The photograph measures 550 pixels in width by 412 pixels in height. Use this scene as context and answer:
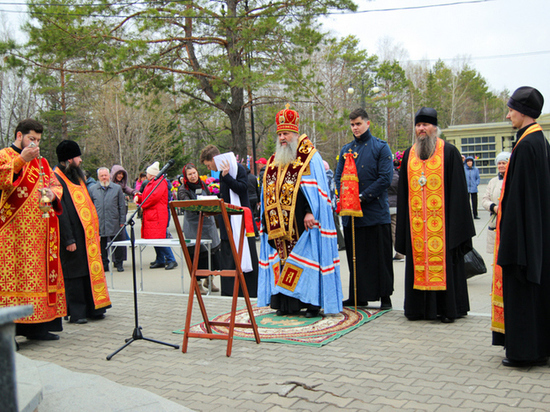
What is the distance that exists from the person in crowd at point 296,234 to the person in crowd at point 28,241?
7.45ft

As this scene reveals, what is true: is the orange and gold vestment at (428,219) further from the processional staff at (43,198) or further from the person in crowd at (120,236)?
the person in crowd at (120,236)

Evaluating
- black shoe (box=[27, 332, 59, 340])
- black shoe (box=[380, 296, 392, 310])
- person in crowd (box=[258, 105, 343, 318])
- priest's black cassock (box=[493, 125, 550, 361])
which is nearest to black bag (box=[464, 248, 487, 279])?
black shoe (box=[380, 296, 392, 310])

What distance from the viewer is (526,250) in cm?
412

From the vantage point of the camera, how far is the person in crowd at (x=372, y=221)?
250 inches

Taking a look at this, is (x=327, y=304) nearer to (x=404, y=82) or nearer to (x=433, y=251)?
(x=433, y=251)

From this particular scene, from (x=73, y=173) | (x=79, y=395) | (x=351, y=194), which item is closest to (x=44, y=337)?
(x=73, y=173)

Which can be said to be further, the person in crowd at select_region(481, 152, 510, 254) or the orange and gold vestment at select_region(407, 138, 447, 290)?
the person in crowd at select_region(481, 152, 510, 254)

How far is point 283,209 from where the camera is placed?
6.16 metres

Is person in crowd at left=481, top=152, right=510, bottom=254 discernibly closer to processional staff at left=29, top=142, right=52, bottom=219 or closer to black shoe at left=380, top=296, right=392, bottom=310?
black shoe at left=380, top=296, right=392, bottom=310

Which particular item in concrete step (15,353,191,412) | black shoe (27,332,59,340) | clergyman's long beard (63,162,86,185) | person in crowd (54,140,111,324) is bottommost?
black shoe (27,332,59,340)

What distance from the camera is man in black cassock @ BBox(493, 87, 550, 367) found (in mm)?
4141

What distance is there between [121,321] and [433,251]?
3645 millimetres

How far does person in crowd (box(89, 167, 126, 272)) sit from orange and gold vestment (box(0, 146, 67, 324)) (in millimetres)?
5168

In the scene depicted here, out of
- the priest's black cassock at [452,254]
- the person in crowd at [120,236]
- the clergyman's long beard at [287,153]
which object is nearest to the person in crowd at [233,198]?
the clergyman's long beard at [287,153]
